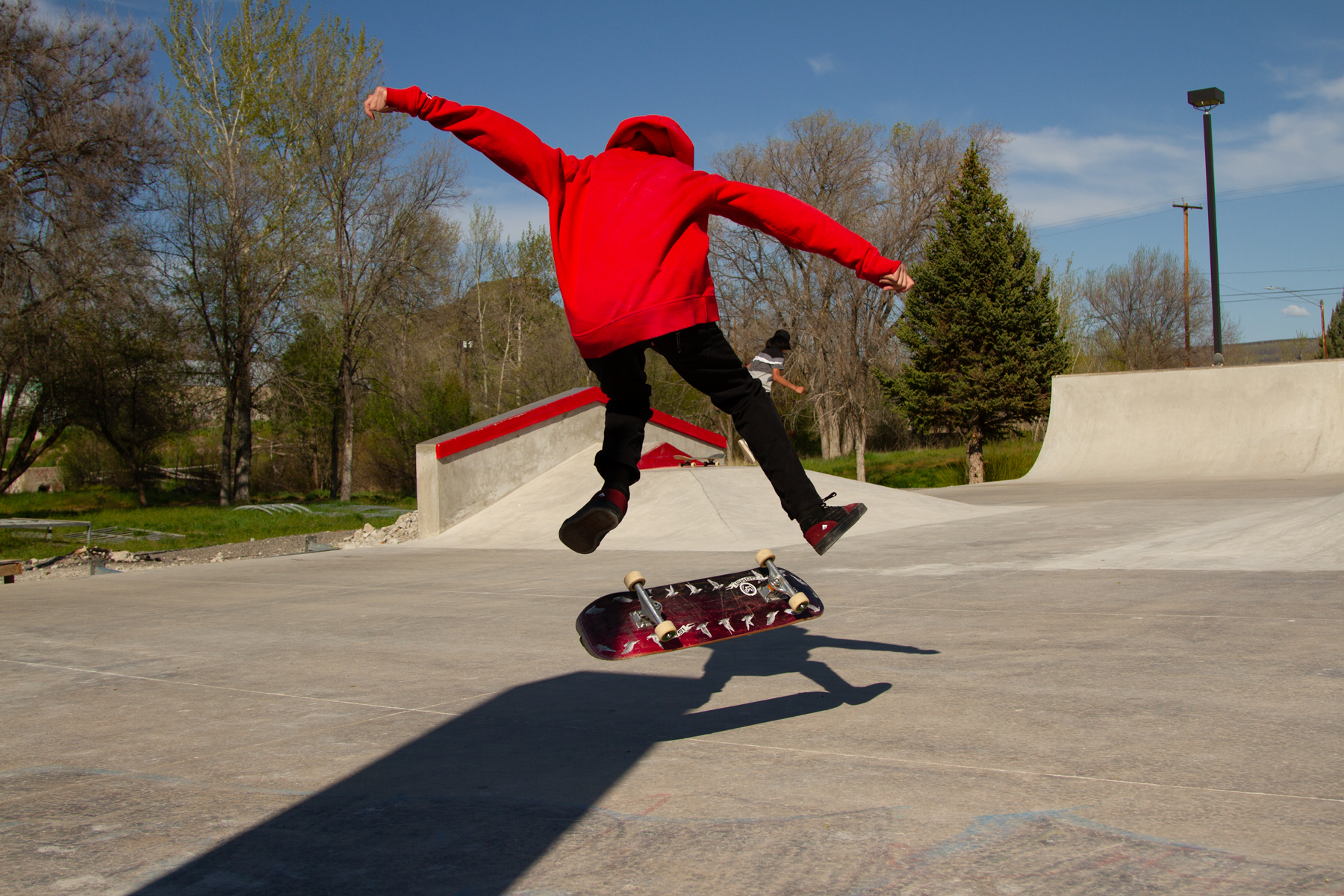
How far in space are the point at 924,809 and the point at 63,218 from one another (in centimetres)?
1999

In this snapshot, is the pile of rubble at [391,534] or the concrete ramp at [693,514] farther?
the pile of rubble at [391,534]

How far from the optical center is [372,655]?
4520 millimetres

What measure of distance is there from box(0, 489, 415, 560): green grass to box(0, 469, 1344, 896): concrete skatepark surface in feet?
30.2

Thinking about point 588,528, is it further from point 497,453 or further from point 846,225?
point 846,225

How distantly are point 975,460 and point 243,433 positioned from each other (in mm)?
23030

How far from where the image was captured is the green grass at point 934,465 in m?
28.2

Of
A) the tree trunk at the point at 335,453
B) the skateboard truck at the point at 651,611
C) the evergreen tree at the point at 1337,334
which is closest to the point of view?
the skateboard truck at the point at 651,611

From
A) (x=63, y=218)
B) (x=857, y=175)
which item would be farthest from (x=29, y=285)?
(x=857, y=175)

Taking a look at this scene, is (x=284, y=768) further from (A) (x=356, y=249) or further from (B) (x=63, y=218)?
(A) (x=356, y=249)

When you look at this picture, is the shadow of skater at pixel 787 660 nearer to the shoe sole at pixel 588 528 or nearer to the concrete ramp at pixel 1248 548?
the shoe sole at pixel 588 528

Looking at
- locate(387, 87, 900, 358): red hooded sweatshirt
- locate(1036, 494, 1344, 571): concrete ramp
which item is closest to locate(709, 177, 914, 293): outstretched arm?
locate(387, 87, 900, 358): red hooded sweatshirt

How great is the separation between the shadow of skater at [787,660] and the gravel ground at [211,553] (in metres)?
8.22

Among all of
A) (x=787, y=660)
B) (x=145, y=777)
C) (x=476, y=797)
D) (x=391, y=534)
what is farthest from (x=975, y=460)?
(x=145, y=777)

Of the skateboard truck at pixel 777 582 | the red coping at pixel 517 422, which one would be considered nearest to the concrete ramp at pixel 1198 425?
the red coping at pixel 517 422
